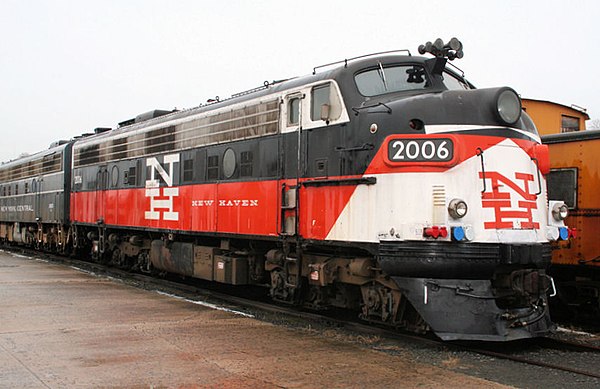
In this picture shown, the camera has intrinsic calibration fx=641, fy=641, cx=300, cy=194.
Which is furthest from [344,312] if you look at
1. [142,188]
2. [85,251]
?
[85,251]

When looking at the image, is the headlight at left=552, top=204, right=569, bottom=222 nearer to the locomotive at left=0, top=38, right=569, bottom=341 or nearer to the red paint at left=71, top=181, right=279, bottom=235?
the locomotive at left=0, top=38, right=569, bottom=341

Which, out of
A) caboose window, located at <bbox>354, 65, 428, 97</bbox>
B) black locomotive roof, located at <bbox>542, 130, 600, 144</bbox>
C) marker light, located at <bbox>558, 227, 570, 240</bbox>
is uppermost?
caboose window, located at <bbox>354, 65, 428, 97</bbox>

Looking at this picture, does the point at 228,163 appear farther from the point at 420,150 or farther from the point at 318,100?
the point at 420,150

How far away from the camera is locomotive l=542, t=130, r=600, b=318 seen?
409 inches

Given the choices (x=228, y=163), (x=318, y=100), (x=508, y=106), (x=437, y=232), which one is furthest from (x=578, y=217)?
(x=228, y=163)

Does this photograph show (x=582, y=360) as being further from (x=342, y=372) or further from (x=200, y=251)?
(x=200, y=251)

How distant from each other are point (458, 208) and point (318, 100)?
3008 mm

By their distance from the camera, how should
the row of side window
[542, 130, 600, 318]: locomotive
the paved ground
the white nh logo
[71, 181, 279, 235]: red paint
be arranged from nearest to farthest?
1. the paved ground
2. [542, 130, 600, 318]: locomotive
3. [71, 181, 279, 235]: red paint
4. the row of side window
5. the white nh logo

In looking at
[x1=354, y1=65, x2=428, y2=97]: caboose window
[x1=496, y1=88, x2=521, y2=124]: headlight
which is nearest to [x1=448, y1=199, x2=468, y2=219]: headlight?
[x1=496, y1=88, x2=521, y2=124]: headlight

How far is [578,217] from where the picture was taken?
34.9 feet

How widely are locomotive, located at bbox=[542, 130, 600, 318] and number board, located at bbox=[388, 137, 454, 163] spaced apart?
3.78m

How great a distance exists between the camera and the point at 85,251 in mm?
22391

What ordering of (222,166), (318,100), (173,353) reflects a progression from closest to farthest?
(173,353) → (318,100) → (222,166)

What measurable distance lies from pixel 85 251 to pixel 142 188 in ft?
26.2
